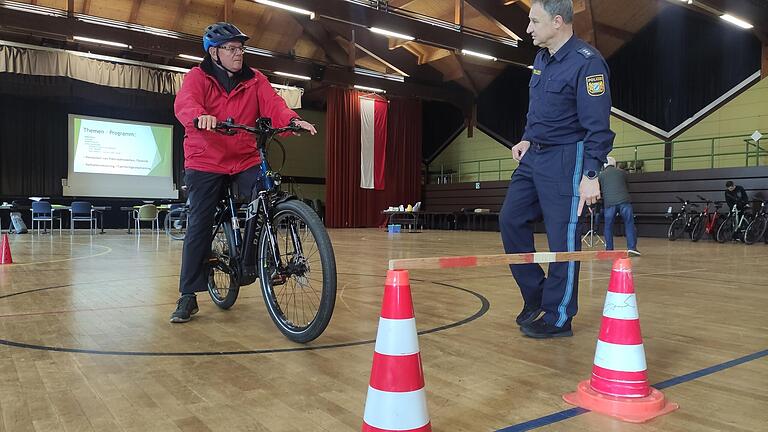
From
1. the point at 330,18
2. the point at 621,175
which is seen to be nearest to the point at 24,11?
the point at 330,18

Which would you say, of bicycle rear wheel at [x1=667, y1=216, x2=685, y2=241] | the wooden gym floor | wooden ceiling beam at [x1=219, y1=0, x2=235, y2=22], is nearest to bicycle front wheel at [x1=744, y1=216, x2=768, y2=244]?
bicycle rear wheel at [x1=667, y1=216, x2=685, y2=241]

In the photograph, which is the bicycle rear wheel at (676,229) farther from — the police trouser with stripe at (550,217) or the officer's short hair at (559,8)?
the officer's short hair at (559,8)

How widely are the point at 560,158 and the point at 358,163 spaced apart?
16.9m

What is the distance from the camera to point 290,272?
2.11m

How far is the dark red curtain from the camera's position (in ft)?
59.8

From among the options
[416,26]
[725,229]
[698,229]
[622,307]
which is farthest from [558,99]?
[416,26]

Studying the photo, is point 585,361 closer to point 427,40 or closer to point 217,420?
point 217,420

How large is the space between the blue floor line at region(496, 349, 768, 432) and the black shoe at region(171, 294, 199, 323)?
1.63 metres

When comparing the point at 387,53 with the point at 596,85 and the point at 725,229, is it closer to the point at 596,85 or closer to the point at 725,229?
the point at 725,229

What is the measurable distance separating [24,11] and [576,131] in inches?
506

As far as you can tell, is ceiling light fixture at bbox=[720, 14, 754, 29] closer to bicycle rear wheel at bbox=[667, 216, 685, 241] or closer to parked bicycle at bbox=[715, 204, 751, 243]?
parked bicycle at bbox=[715, 204, 751, 243]

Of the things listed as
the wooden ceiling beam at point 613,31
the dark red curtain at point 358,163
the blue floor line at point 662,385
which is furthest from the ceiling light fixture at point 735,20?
the blue floor line at point 662,385

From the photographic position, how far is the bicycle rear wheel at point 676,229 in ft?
39.0

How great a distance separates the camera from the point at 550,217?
213 centimetres
